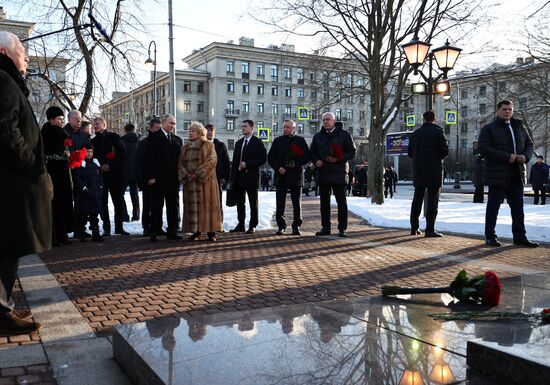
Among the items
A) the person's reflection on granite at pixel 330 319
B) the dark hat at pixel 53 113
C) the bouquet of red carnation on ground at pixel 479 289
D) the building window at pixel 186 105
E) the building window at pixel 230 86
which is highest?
the building window at pixel 230 86

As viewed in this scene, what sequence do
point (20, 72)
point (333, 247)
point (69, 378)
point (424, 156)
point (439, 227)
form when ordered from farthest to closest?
point (439, 227), point (424, 156), point (333, 247), point (20, 72), point (69, 378)

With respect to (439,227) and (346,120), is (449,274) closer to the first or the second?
(439,227)

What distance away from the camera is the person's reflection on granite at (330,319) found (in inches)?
129

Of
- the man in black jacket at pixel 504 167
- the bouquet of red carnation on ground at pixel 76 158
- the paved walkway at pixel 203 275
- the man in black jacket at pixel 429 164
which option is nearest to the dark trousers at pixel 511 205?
the man in black jacket at pixel 504 167

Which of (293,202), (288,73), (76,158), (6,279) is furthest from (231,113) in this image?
(6,279)

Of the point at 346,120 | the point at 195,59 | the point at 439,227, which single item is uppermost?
the point at 195,59

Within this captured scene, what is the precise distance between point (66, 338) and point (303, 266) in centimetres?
332

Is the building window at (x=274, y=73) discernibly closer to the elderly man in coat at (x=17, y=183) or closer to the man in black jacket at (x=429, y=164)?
the man in black jacket at (x=429, y=164)

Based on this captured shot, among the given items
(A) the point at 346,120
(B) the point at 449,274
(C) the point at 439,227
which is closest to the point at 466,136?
(A) the point at 346,120

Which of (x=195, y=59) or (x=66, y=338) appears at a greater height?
(x=195, y=59)

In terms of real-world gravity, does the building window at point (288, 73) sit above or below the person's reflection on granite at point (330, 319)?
above

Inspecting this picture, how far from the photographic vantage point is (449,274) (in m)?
5.93

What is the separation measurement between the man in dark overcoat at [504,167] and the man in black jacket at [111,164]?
6343 millimetres

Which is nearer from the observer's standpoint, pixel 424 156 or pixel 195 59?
pixel 424 156
